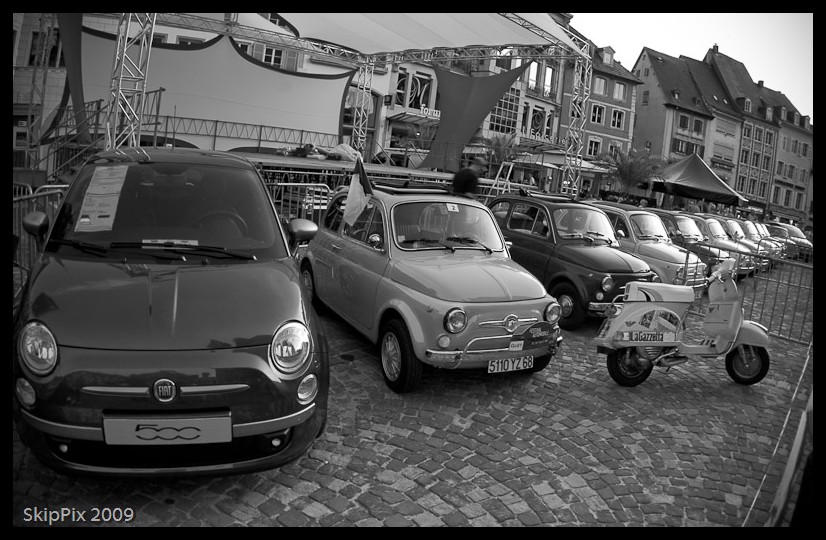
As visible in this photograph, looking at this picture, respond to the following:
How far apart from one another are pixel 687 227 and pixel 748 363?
348 inches

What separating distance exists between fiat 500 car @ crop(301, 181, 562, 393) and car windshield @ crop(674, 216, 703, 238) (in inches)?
374

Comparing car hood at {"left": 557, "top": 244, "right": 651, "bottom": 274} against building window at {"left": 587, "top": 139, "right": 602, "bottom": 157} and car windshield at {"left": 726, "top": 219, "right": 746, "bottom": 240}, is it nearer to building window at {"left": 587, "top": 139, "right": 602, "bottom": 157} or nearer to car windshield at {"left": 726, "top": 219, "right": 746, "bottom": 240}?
car windshield at {"left": 726, "top": 219, "right": 746, "bottom": 240}

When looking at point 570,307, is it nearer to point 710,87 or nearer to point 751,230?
point 751,230

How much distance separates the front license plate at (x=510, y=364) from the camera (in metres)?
5.38

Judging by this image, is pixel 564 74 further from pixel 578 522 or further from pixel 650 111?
pixel 578 522

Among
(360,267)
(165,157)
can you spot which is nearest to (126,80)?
(360,267)

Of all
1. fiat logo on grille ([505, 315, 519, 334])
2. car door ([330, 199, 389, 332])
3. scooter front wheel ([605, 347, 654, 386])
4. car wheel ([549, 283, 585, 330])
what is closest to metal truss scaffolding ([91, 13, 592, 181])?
car door ([330, 199, 389, 332])

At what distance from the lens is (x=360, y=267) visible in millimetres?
6332

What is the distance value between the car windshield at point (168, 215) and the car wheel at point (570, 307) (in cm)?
496

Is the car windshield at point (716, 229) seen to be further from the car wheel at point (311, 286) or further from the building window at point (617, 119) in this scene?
the building window at point (617, 119)

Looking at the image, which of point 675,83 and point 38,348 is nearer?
point 38,348
